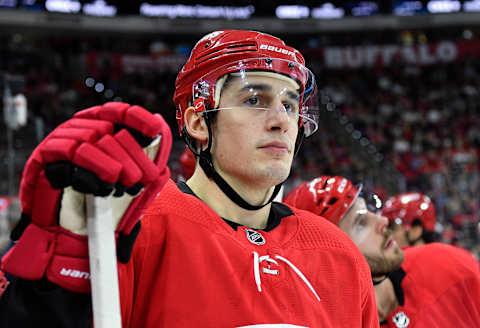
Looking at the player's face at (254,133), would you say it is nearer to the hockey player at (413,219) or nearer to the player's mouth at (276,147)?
the player's mouth at (276,147)

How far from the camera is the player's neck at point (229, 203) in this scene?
141 centimetres

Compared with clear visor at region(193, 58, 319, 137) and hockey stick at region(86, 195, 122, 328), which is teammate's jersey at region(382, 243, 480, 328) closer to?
clear visor at region(193, 58, 319, 137)

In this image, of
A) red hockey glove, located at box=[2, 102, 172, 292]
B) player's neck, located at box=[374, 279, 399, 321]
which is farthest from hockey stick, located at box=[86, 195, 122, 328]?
player's neck, located at box=[374, 279, 399, 321]

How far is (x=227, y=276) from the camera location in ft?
3.94

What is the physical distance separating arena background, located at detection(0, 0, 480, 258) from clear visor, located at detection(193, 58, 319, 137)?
9.87 meters

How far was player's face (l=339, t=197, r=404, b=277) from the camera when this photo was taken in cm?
218

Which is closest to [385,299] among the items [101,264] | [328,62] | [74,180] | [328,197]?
[328,197]

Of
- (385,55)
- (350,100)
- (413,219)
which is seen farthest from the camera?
(385,55)

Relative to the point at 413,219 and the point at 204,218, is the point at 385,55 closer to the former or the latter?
the point at 413,219

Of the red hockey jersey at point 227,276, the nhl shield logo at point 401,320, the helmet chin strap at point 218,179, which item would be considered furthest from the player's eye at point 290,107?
the nhl shield logo at point 401,320

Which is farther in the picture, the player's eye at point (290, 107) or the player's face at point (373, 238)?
the player's face at point (373, 238)

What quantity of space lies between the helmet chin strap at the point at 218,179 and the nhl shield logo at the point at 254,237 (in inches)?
3.0

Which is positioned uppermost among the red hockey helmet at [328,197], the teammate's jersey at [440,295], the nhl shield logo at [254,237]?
the nhl shield logo at [254,237]

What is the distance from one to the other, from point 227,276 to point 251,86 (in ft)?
1.82
